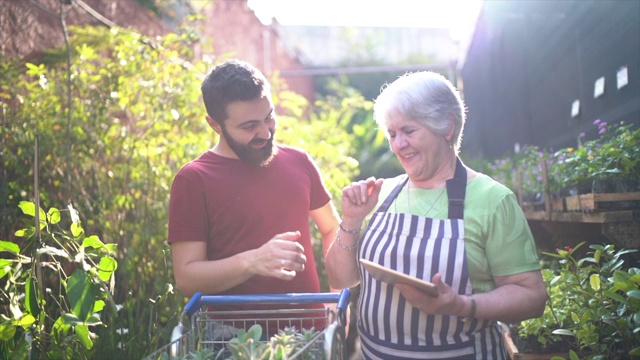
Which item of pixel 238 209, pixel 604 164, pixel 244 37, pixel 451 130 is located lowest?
pixel 238 209

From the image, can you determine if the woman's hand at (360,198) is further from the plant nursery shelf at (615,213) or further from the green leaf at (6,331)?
the green leaf at (6,331)

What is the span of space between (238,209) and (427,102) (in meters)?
0.90

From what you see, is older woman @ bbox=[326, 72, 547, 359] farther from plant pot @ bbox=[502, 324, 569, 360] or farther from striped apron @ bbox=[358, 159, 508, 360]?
plant pot @ bbox=[502, 324, 569, 360]

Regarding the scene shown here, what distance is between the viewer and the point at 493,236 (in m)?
2.29

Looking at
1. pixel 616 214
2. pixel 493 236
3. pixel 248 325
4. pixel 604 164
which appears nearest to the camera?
pixel 493 236

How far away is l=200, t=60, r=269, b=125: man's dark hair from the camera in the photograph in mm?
2877

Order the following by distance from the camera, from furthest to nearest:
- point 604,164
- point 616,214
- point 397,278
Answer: point 604,164 → point 616,214 → point 397,278

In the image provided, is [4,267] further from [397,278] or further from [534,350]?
[534,350]

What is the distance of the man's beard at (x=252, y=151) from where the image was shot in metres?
2.90

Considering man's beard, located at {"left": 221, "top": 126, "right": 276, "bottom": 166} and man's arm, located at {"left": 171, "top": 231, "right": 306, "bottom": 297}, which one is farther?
→ man's beard, located at {"left": 221, "top": 126, "right": 276, "bottom": 166}

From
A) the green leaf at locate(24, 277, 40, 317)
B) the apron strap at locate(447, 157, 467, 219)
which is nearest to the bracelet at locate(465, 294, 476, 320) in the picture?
the apron strap at locate(447, 157, 467, 219)

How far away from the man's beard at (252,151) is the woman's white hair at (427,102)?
2.02 ft

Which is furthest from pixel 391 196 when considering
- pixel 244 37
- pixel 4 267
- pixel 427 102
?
pixel 244 37

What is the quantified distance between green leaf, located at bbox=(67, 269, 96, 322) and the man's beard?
77 centimetres
